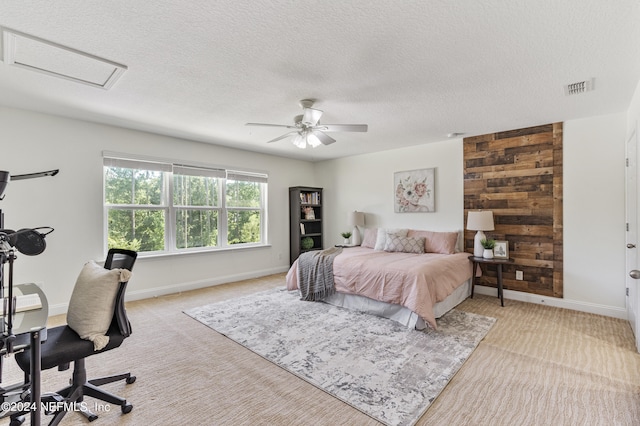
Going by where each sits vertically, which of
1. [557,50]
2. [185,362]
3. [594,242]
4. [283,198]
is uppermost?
[557,50]

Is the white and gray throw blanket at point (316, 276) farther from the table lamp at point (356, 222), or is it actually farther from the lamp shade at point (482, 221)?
the lamp shade at point (482, 221)

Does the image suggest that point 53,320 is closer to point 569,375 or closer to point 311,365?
point 311,365

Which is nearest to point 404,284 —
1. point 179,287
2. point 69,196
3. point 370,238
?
point 370,238

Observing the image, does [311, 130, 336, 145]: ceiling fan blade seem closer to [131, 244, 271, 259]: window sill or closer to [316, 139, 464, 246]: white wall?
[316, 139, 464, 246]: white wall

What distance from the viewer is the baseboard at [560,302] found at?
3.46 m

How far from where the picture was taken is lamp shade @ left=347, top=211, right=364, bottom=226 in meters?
5.71

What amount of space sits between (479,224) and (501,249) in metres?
0.52

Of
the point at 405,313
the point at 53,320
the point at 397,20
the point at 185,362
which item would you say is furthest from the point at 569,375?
the point at 53,320

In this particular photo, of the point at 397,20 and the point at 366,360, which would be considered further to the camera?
the point at 366,360

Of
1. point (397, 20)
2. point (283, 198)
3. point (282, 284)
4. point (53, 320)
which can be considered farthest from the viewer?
point (283, 198)

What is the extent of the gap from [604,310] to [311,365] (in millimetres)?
3652

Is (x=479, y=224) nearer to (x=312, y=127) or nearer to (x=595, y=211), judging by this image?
(x=595, y=211)

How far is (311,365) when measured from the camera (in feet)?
7.88

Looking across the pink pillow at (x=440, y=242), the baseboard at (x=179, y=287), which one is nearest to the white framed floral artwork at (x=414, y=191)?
the pink pillow at (x=440, y=242)
